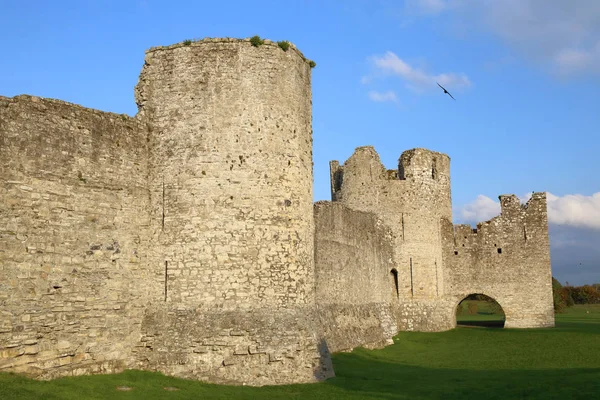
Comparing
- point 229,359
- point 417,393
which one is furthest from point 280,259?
point 417,393

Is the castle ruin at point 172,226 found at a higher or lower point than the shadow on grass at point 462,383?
higher

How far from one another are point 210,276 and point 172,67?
17.3 ft

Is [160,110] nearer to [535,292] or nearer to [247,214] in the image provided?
[247,214]

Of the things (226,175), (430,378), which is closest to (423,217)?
(430,378)

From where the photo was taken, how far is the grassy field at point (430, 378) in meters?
14.1

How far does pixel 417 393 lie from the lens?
17.0 metres

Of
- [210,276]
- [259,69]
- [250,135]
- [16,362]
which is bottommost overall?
[16,362]

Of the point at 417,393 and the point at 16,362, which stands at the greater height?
the point at 16,362

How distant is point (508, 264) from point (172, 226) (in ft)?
87.4

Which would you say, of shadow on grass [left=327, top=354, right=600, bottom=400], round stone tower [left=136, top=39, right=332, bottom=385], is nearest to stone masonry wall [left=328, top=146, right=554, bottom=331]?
shadow on grass [left=327, top=354, right=600, bottom=400]

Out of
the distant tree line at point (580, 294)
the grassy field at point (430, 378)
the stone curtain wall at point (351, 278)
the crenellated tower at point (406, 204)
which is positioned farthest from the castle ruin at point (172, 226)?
the distant tree line at point (580, 294)

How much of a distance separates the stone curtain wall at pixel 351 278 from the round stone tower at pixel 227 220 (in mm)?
5175

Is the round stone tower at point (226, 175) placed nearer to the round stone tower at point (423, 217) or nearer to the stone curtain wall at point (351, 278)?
the stone curtain wall at point (351, 278)

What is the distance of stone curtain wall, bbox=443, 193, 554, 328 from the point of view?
126 feet
